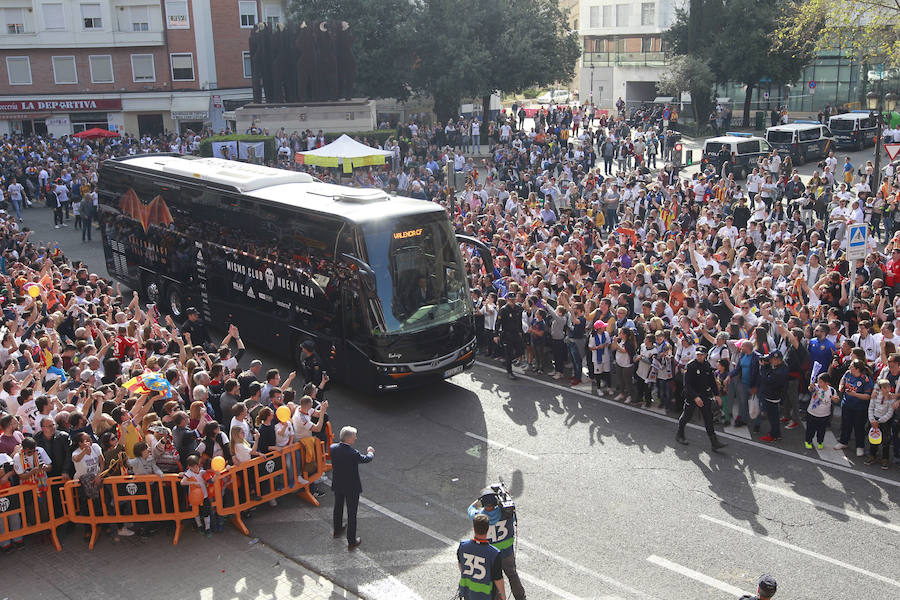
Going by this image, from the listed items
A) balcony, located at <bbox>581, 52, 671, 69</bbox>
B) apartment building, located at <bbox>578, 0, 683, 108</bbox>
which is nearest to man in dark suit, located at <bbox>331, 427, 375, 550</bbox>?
balcony, located at <bbox>581, 52, 671, 69</bbox>

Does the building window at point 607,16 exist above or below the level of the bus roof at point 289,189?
above

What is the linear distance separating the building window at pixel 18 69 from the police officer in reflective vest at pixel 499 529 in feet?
184

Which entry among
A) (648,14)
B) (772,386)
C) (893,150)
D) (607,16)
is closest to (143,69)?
(607,16)

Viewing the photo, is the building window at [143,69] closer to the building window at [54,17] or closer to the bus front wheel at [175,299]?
the building window at [54,17]

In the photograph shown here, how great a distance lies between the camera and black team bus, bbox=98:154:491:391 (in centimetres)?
1352

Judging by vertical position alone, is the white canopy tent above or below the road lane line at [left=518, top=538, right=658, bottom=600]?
above

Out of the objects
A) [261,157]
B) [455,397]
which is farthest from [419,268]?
[261,157]

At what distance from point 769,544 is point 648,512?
56.1 inches

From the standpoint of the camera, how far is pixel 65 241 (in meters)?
28.8

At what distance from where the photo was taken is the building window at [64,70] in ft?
179

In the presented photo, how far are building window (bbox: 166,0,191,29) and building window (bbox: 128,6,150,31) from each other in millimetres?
1273

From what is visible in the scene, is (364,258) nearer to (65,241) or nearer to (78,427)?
(78,427)

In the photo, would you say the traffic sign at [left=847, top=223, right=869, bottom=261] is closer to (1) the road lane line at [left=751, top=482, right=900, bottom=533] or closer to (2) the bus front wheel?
(1) the road lane line at [left=751, top=482, right=900, bottom=533]

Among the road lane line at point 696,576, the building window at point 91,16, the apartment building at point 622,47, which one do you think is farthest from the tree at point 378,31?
the road lane line at point 696,576
